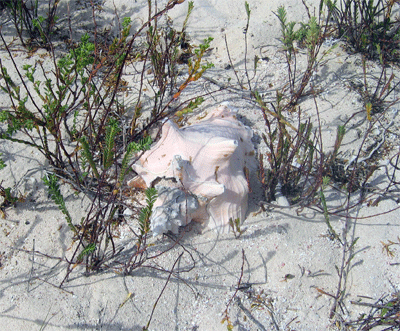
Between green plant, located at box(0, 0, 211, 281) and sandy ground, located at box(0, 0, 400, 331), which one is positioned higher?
green plant, located at box(0, 0, 211, 281)

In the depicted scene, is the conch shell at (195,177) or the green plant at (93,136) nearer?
the green plant at (93,136)

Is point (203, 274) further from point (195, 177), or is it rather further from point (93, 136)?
point (93, 136)

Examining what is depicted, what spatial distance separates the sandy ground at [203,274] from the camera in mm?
1863

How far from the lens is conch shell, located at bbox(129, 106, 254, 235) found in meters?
1.98

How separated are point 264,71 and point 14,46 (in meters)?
2.17

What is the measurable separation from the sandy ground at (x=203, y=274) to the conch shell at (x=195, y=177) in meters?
0.14

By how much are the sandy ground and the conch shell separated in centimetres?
14

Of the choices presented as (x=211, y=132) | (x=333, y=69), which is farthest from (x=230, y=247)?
(x=333, y=69)

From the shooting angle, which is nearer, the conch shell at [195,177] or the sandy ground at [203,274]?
the sandy ground at [203,274]

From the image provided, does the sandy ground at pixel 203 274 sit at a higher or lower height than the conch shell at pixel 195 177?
lower

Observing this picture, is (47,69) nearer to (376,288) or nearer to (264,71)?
(264,71)

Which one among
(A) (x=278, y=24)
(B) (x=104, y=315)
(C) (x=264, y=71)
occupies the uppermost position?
(A) (x=278, y=24)

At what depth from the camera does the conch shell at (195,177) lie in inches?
77.8

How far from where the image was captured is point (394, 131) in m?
2.65
